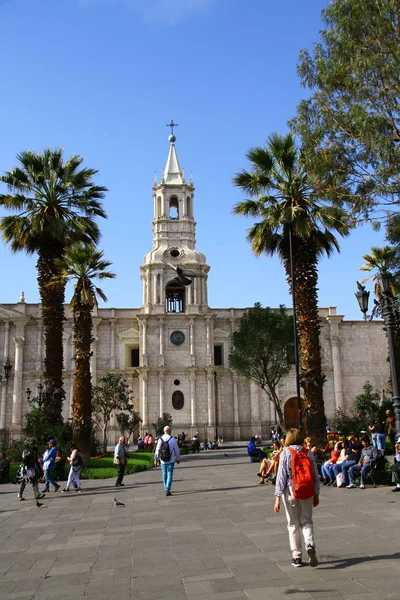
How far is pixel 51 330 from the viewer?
71.9 feet

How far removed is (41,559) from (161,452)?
5654 mm

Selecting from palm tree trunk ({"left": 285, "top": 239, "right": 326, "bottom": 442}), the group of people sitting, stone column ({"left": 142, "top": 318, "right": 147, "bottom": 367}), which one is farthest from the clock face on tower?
the group of people sitting

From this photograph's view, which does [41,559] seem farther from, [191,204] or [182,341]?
[191,204]

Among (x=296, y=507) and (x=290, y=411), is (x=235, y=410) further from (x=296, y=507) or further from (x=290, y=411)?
(x=296, y=507)

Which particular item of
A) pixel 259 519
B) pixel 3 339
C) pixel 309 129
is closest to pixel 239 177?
pixel 309 129

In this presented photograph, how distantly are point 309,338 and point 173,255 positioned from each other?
28082 mm

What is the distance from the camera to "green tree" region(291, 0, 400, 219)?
1417cm

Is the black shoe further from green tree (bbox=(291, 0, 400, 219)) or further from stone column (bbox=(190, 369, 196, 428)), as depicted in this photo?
stone column (bbox=(190, 369, 196, 428))

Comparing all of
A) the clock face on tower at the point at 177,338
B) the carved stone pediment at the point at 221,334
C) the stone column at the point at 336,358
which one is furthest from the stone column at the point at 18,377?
the stone column at the point at 336,358

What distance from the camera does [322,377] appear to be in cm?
1933

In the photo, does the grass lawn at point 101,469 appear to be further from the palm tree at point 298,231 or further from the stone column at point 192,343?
the stone column at point 192,343

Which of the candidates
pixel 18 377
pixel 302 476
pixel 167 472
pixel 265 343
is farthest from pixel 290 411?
pixel 302 476

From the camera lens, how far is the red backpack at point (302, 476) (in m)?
6.37

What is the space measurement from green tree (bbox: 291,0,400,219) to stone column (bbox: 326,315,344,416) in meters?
32.0
